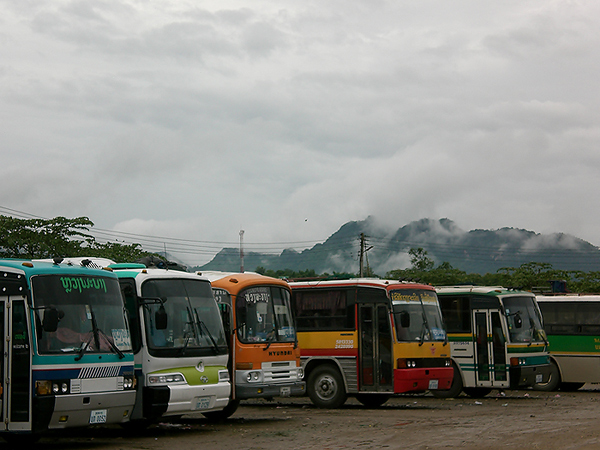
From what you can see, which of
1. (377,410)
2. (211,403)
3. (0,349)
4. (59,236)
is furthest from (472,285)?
(59,236)

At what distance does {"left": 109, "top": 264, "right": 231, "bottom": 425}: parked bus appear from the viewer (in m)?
13.4

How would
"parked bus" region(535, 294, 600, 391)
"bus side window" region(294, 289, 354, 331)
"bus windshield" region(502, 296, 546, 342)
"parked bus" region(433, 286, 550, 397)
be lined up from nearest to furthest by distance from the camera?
"bus side window" region(294, 289, 354, 331)
"parked bus" region(433, 286, 550, 397)
"bus windshield" region(502, 296, 546, 342)
"parked bus" region(535, 294, 600, 391)

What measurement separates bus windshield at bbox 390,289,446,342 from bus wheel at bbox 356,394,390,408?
1.86m

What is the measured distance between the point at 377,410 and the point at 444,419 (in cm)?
313

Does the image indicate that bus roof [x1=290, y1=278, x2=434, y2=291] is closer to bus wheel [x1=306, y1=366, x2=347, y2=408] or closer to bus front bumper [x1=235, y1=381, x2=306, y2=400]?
bus wheel [x1=306, y1=366, x2=347, y2=408]

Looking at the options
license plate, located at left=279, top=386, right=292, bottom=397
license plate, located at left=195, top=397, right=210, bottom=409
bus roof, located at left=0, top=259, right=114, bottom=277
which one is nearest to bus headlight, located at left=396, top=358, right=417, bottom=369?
license plate, located at left=279, top=386, right=292, bottom=397

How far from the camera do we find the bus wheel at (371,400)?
19656 mm

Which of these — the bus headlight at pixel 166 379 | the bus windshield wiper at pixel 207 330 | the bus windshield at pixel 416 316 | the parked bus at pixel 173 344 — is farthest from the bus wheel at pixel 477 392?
the bus headlight at pixel 166 379

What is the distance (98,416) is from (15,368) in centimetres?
140

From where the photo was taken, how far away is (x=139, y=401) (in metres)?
13.4

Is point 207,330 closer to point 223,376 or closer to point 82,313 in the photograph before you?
point 223,376

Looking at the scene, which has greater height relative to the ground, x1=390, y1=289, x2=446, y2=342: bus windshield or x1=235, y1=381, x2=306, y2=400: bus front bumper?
x1=390, y1=289, x2=446, y2=342: bus windshield

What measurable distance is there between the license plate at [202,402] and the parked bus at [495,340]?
10082 millimetres

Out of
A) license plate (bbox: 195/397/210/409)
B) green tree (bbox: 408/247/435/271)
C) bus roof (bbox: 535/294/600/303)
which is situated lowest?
license plate (bbox: 195/397/210/409)
